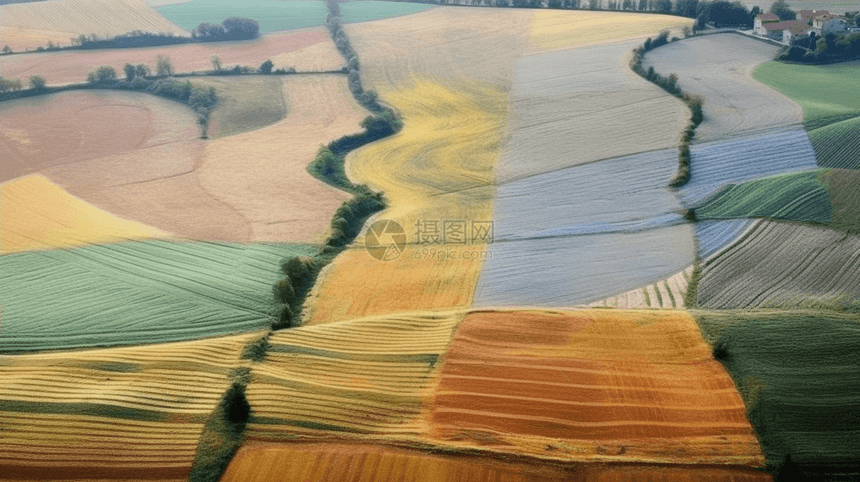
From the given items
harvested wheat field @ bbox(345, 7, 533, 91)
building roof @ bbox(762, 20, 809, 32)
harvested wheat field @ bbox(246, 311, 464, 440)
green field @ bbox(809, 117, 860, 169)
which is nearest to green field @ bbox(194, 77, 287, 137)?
harvested wheat field @ bbox(345, 7, 533, 91)

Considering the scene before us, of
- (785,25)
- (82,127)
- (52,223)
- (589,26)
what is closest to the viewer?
(52,223)

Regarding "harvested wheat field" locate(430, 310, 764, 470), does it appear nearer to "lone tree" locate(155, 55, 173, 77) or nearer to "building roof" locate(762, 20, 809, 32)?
"lone tree" locate(155, 55, 173, 77)

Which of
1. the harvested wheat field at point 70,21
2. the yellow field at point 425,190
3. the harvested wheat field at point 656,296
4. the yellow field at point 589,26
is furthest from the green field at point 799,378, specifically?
the harvested wheat field at point 70,21

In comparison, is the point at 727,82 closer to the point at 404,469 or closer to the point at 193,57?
the point at 404,469

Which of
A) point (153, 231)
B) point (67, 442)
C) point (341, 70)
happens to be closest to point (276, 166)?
point (153, 231)

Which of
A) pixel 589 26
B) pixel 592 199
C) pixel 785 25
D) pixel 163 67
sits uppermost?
pixel 785 25

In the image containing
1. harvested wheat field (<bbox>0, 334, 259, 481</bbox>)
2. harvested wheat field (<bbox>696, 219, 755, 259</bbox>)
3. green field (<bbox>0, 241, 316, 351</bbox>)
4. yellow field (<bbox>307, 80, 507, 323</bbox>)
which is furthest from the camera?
harvested wheat field (<bbox>696, 219, 755, 259</bbox>)

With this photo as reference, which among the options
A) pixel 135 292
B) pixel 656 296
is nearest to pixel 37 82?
pixel 135 292

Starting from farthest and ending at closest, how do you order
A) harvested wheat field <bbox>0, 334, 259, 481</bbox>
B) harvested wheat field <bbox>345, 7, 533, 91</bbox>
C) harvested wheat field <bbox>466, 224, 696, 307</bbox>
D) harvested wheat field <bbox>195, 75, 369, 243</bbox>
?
harvested wheat field <bbox>345, 7, 533, 91</bbox>, harvested wheat field <bbox>195, 75, 369, 243</bbox>, harvested wheat field <bbox>466, 224, 696, 307</bbox>, harvested wheat field <bbox>0, 334, 259, 481</bbox>
